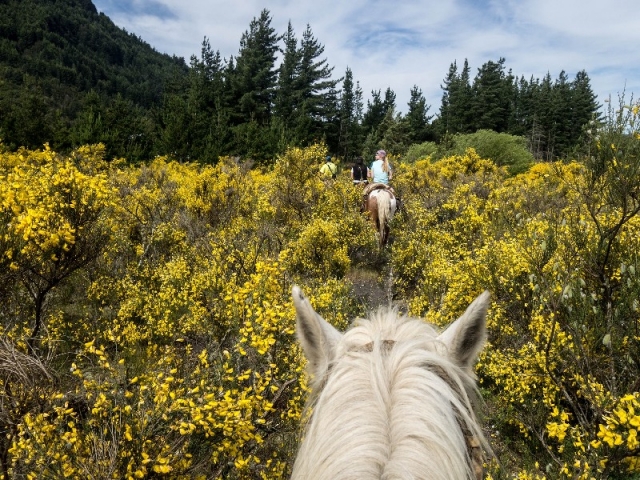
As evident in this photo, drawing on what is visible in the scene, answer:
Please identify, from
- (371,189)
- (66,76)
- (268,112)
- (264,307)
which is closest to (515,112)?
(268,112)

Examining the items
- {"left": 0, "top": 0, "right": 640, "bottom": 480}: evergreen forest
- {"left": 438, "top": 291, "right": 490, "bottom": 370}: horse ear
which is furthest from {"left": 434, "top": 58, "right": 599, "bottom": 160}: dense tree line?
{"left": 438, "top": 291, "right": 490, "bottom": 370}: horse ear

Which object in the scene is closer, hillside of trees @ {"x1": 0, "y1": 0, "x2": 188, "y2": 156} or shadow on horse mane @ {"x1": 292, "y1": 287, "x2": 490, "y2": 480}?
shadow on horse mane @ {"x1": 292, "y1": 287, "x2": 490, "y2": 480}

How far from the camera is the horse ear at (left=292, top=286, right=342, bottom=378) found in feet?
4.58

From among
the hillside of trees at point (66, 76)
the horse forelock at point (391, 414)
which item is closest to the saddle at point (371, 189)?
the horse forelock at point (391, 414)

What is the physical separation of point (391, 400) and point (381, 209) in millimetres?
8155

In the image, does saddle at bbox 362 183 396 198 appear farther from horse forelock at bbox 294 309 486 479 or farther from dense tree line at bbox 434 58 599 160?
dense tree line at bbox 434 58 599 160

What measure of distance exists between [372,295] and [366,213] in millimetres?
2506

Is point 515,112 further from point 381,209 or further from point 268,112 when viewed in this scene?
point 381,209

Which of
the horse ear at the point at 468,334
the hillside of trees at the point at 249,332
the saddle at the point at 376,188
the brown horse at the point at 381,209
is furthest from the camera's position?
the saddle at the point at 376,188

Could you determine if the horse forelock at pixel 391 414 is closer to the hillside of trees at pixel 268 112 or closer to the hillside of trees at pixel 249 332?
the hillside of trees at pixel 249 332

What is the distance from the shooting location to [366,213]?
9305 mm

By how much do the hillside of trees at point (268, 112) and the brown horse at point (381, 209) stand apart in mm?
10213

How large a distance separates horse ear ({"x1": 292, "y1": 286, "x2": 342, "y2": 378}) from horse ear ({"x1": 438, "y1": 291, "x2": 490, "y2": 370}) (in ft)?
1.29

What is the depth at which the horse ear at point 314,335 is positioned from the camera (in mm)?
1396
